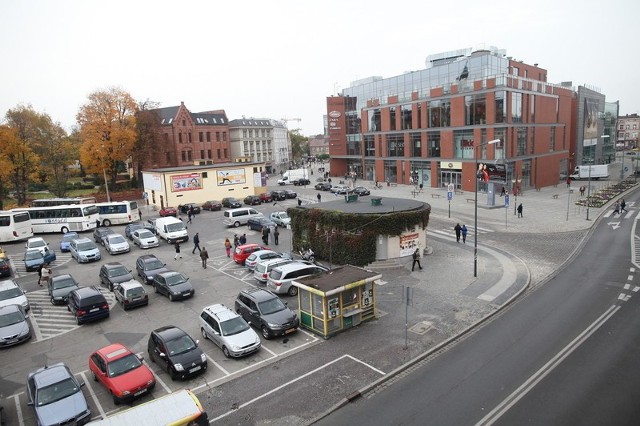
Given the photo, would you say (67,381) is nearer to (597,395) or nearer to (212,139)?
(597,395)

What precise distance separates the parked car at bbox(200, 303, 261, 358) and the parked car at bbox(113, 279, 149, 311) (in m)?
5.54

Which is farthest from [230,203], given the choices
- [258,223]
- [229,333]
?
[229,333]

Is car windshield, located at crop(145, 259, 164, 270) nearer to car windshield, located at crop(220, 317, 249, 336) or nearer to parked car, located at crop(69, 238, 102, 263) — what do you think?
parked car, located at crop(69, 238, 102, 263)

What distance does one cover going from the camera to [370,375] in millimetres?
14477

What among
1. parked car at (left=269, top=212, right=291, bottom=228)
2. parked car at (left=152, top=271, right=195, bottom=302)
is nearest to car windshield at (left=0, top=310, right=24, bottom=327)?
parked car at (left=152, top=271, right=195, bottom=302)

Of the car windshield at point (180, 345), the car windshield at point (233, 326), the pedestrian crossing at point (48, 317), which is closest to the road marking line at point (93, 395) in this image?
the car windshield at point (180, 345)

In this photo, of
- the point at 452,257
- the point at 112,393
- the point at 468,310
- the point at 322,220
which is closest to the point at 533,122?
the point at 452,257

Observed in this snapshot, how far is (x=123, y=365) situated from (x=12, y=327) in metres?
7.95

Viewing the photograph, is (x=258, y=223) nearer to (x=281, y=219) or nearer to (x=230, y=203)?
(x=281, y=219)

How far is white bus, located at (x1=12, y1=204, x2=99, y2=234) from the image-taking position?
43.3 m

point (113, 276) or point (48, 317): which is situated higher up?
point (113, 276)

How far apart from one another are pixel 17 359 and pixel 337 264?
668 inches

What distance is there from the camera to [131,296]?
21578mm

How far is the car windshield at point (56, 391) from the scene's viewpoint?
1257 cm
